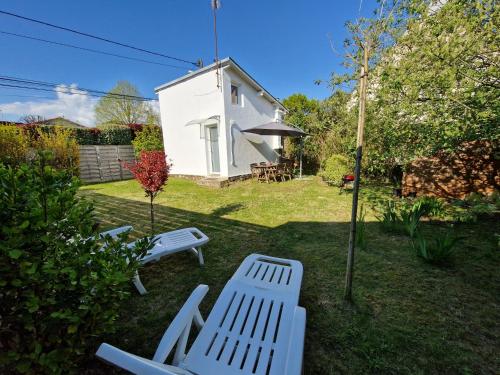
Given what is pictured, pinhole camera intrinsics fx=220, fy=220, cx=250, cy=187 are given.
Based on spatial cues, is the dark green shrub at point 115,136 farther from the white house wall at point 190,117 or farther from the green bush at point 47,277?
the green bush at point 47,277

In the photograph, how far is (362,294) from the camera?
270 centimetres

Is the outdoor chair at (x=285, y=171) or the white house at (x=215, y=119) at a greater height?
the white house at (x=215, y=119)

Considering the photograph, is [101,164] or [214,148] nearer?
[214,148]

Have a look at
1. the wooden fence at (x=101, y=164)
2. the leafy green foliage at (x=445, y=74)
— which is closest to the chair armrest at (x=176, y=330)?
the leafy green foliage at (x=445, y=74)

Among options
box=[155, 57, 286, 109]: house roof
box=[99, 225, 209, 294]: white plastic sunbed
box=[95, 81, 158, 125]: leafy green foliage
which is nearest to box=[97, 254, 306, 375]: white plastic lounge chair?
box=[99, 225, 209, 294]: white plastic sunbed

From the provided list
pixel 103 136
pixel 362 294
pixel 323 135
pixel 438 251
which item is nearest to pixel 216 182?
pixel 323 135

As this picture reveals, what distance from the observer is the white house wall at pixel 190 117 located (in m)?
10.4

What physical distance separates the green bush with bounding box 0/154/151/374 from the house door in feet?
33.2

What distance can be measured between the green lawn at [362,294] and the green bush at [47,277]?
1038mm

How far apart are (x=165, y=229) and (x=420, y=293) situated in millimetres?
4711

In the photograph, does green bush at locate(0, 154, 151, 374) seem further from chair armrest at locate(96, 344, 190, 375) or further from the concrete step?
the concrete step

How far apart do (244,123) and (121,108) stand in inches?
938

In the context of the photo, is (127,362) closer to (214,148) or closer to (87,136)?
(214,148)

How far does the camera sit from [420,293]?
2.70 m
